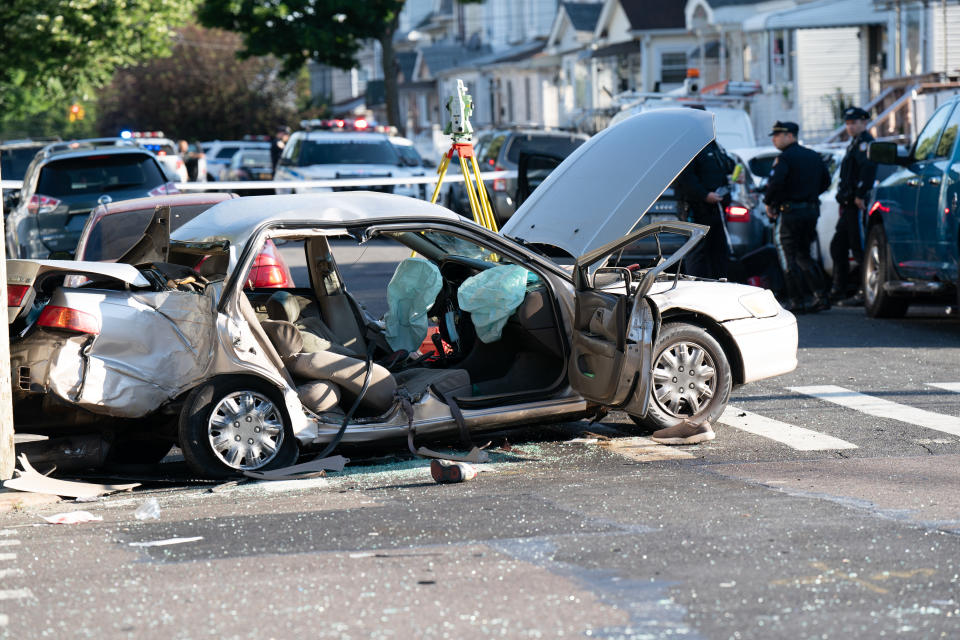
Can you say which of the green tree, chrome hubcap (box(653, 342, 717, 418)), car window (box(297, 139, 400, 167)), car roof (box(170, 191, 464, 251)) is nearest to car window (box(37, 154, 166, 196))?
car window (box(297, 139, 400, 167))

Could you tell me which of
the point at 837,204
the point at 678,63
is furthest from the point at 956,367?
the point at 678,63

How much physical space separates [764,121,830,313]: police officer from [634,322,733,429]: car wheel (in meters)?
6.39

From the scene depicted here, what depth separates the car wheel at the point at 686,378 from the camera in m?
8.23

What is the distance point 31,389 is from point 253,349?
107 centimetres

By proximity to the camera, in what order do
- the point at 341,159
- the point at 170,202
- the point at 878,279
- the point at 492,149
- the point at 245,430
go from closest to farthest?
the point at 245,430 < the point at 170,202 < the point at 878,279 < the point at 492,149 < the point at 341,159

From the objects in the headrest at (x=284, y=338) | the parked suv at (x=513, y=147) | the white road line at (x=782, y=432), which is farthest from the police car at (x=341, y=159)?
the headrest at (x=284, y=338)

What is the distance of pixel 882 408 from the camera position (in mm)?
9414

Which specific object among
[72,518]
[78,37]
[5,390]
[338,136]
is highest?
[78,37]

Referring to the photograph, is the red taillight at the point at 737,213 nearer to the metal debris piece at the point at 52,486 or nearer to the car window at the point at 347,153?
the car window at the point at 347,153

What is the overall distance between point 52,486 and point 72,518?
0.61m

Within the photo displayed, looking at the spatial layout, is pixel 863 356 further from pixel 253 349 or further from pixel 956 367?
pixel 253 349

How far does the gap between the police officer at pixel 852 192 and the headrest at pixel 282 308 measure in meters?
8.13

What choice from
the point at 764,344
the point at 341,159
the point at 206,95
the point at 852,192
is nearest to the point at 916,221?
the point at 852,192

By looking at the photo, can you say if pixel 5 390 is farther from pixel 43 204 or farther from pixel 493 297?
pixel 43 204
